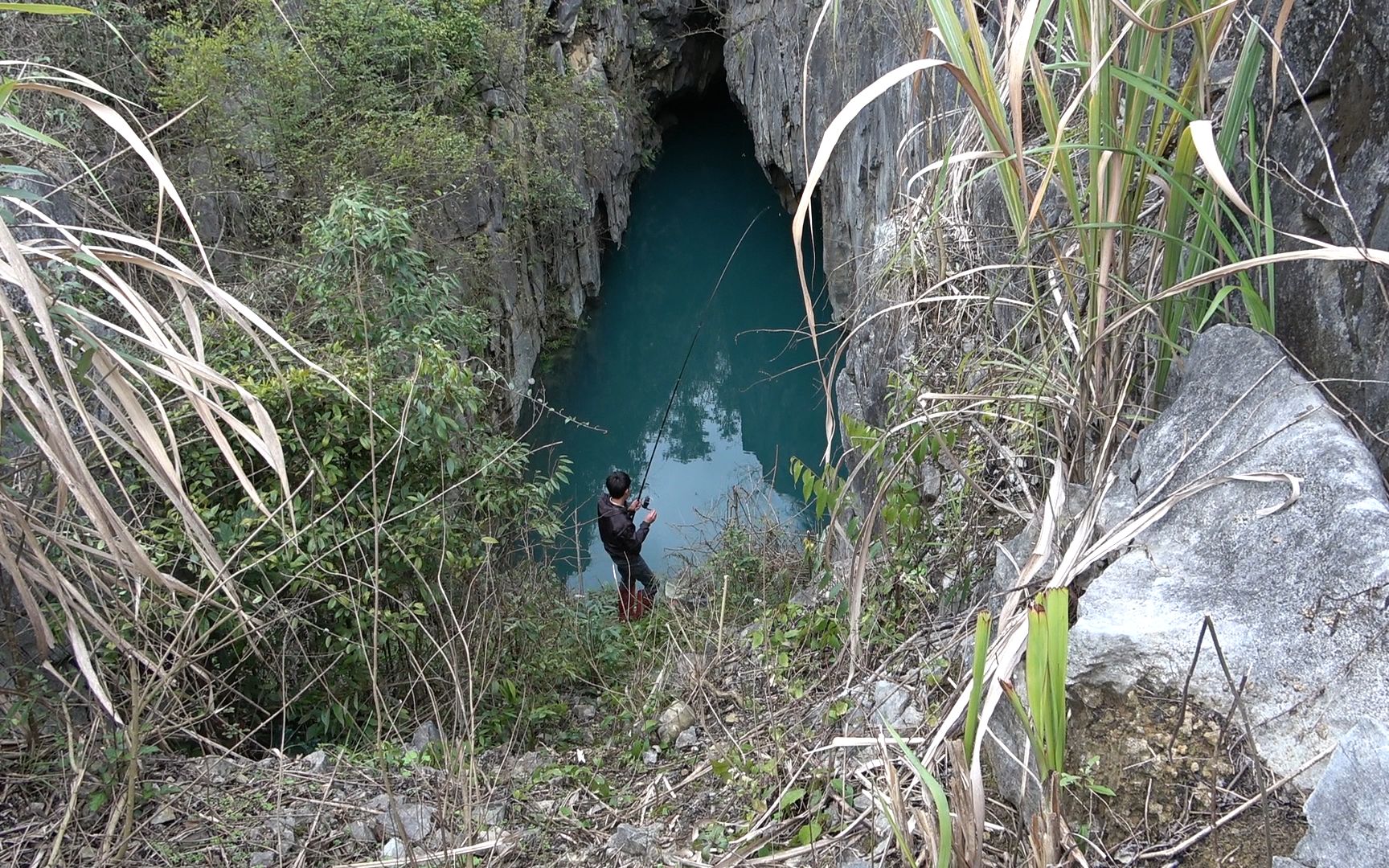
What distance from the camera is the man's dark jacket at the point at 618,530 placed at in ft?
15.7

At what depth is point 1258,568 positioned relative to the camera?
1.21 meters

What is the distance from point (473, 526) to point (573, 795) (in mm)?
1348

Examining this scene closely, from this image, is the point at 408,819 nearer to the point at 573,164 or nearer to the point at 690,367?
the point at 573,164

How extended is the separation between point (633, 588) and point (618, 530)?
0.98ft

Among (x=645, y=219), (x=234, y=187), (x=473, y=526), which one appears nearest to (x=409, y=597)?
(x=473, y=526)

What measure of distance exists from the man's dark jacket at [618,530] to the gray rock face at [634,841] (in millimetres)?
2843

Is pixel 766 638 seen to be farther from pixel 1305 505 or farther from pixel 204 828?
pixel 1305 505

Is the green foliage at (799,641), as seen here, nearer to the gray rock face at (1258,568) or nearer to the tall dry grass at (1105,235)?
the tall dry grass at (1105,235)

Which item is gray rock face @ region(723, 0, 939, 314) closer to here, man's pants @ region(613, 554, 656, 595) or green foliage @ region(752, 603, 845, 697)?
green foliage @ region(752, 603, 845, 697)

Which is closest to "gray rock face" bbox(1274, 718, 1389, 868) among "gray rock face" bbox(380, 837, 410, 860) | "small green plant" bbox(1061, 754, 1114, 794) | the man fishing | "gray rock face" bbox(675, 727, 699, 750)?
"small green plant" bbox(1061, 754, 1114, 794)

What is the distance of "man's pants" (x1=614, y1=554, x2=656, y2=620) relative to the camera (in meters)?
4.53

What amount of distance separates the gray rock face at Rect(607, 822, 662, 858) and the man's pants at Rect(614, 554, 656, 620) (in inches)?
86.9

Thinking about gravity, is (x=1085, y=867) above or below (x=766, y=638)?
above

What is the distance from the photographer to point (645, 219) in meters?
13.6
